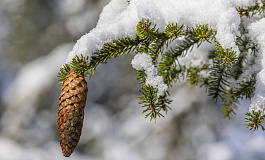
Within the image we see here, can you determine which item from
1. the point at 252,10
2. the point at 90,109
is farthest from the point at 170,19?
the point at 90,109

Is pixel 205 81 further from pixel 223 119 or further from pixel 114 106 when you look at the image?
pixel 114 106

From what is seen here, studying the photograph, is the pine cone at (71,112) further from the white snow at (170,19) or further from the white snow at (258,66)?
the white snow at (258,66)

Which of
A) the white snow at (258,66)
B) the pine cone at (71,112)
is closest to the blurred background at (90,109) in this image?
the white snow at (258,66)

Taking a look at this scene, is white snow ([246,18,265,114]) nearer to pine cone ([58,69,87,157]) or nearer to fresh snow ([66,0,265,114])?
fresh snow ([66,0,265,114])

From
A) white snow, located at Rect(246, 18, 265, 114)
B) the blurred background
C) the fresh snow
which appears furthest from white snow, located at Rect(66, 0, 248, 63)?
the blurred background

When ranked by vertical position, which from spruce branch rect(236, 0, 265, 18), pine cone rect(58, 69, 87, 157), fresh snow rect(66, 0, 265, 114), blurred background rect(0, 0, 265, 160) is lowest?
pine cone rect(58, 69, 87, 157)
